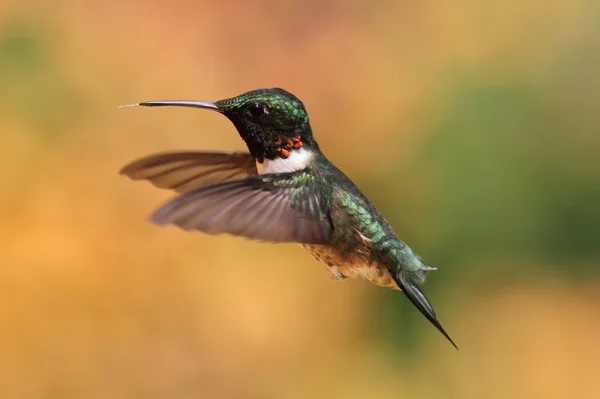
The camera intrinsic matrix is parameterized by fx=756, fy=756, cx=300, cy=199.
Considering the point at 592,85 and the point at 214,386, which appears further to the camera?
the point at 592,85

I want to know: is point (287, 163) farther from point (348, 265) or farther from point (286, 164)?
point (348, 265)

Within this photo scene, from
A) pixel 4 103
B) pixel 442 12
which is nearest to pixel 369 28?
pixel 442 12

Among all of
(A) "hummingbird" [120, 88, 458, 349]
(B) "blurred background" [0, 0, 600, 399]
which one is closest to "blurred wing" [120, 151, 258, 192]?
(A) "hummingbird" [120, 88, 458, 349]

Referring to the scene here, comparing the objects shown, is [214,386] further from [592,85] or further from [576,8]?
[576,8]

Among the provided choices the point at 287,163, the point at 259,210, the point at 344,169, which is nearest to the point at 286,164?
the point at 287,163

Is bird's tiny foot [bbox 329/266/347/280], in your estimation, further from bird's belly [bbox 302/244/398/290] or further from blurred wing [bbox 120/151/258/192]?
blurred wing [bbox 120/151/258/192]

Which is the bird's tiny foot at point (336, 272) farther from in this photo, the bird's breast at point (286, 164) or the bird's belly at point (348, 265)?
the bird's breast at point (286, 164)
